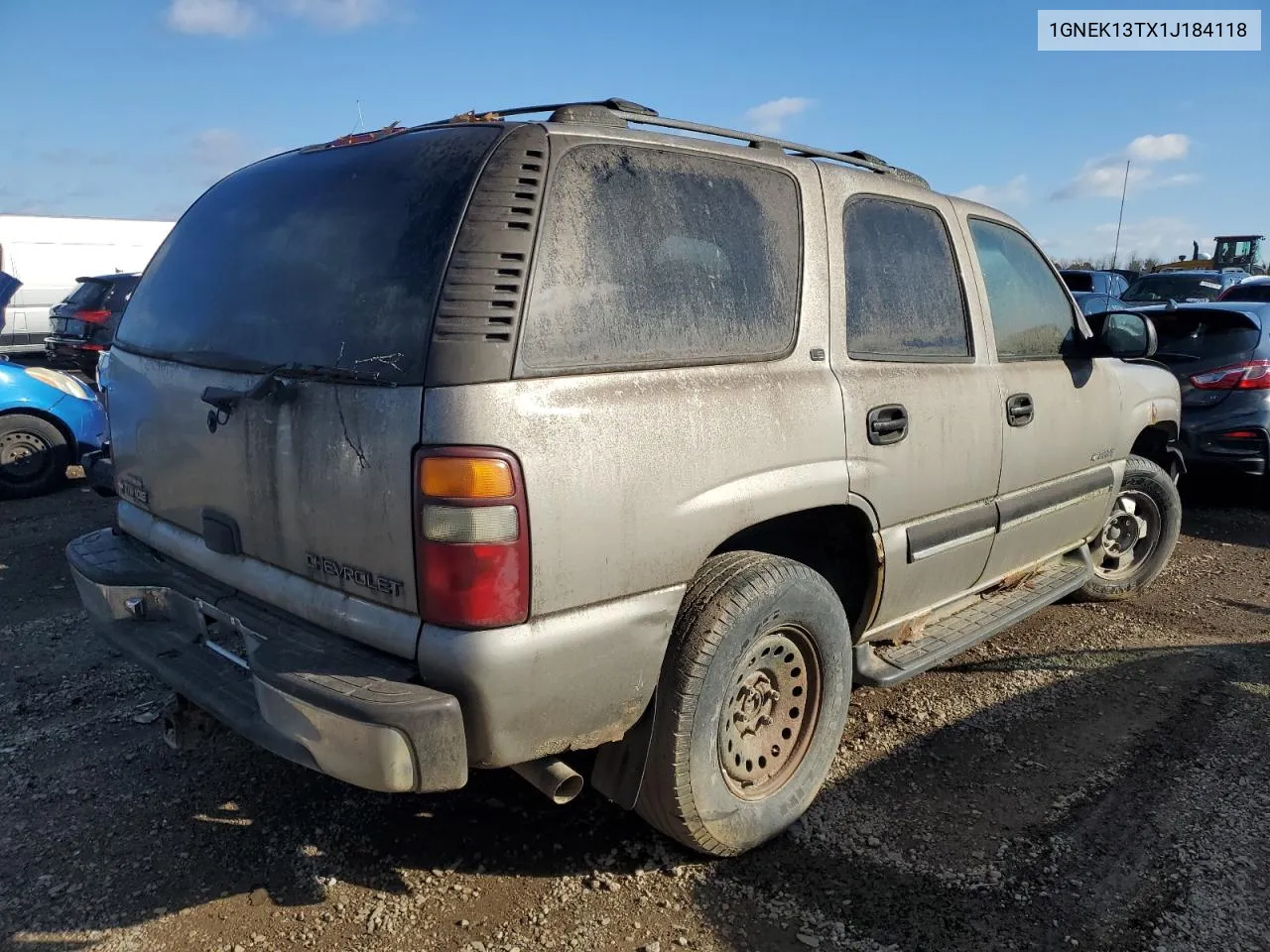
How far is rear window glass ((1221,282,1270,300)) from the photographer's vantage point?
13.4 m

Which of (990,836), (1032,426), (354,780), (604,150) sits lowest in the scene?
(990,836)

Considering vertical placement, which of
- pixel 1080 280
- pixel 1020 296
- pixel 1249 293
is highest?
pixel 1080 280

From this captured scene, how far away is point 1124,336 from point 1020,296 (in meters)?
0.55

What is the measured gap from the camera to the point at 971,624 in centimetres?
367

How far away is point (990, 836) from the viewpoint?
290 centimetres

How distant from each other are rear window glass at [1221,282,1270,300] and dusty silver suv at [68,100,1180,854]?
1273cm

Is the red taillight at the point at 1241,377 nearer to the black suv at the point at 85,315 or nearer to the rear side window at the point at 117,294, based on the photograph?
the black suv at the point at 85,315

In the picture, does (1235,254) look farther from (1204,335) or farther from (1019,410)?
(1019,410)

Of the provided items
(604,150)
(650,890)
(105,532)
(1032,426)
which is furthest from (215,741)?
(1032,426)

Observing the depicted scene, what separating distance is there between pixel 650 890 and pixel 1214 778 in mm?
2109

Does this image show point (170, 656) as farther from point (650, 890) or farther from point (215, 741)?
point (650, 890)

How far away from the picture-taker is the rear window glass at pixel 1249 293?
44.1ft

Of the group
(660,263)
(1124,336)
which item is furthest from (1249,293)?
(660,263)

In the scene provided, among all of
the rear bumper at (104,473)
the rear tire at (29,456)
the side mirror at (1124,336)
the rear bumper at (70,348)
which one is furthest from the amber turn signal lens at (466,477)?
the rear bumper at (70,348)
